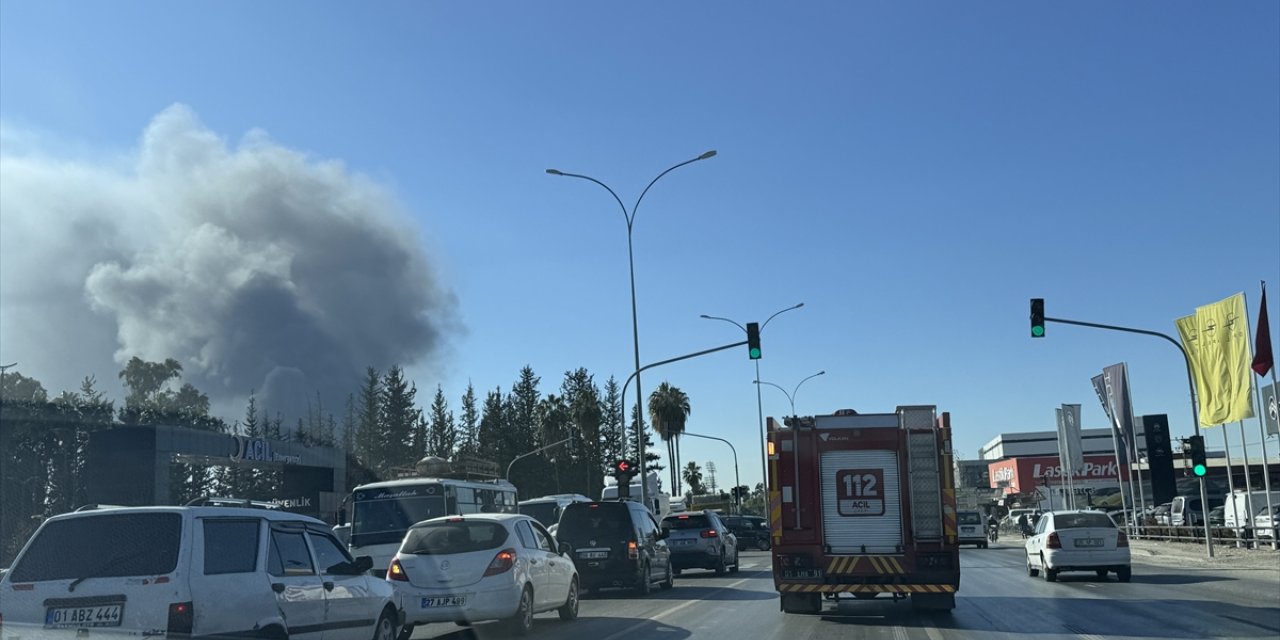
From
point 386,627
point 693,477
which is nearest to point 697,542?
point 386,627

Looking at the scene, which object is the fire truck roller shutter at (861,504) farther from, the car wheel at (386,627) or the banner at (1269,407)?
the banner at (1269,407)

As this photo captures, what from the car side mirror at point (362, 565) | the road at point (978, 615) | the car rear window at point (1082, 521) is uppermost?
the car side mirror at point (362, 565)

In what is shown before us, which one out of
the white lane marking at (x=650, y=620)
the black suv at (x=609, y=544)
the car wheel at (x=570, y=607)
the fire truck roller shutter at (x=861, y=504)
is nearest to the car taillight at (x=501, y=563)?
the white lane marking at (x=650, y=620)

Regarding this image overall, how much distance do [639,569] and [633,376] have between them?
18.0m

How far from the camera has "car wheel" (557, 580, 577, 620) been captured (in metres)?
16.4

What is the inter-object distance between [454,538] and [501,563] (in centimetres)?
79

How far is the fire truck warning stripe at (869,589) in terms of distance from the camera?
15.7m

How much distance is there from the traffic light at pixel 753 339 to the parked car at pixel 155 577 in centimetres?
2468

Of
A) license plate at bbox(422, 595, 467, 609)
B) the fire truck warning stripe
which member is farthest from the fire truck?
license plate at bbox(422, 595, 467, 609)

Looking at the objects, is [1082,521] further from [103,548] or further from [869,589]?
[103,548]

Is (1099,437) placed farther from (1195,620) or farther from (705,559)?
(1195,620)

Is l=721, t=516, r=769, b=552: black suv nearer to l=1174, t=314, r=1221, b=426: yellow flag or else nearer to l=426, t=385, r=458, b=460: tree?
l=1174, t=314, r=1221, b=426: yellow flag

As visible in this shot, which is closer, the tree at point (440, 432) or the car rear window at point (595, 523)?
the car rear window at point (595, 523)

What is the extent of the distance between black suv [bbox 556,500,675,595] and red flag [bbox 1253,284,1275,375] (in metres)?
19.0
